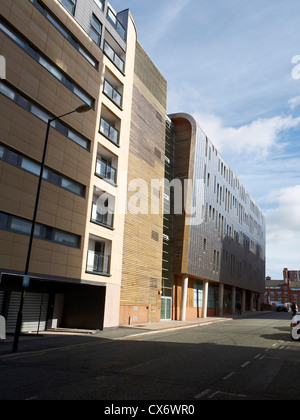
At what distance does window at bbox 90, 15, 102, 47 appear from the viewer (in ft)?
82.4

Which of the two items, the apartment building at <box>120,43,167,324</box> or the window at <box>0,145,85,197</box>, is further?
the apartment building at <box>120,43,167,324</box>

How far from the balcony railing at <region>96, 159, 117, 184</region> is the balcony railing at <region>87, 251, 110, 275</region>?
5483 millimetres

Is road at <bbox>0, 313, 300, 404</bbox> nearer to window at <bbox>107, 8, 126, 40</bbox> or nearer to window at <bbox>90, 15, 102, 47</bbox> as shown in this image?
window at <bbox>90, 15, 102, 47</bbox>

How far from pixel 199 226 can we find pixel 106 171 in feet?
62.3

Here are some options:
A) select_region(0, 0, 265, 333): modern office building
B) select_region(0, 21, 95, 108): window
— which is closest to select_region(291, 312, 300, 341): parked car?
select_region(0, 0, 265, 333): modern office building

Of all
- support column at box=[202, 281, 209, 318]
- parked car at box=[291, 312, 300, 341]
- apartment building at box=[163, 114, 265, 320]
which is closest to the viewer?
parked car at box=[291, 312, 300, 341]

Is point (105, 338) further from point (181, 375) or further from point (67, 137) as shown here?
point (67, 137)

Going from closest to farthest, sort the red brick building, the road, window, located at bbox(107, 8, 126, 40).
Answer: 1. the road
2. window, located at bbox(107, 8, 126, 40)
3. the red brick building

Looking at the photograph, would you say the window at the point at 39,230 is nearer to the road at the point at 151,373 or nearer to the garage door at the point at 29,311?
the garage door at the point at 29,311

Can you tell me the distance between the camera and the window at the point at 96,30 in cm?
2511

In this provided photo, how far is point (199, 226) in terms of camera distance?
4116cm

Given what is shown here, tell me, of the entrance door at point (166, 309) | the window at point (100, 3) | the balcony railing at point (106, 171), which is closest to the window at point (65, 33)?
the window at point (100, 3)

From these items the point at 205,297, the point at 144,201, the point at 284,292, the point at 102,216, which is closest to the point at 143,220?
Result: the point at 144,201

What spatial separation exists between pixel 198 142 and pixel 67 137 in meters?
22.4
